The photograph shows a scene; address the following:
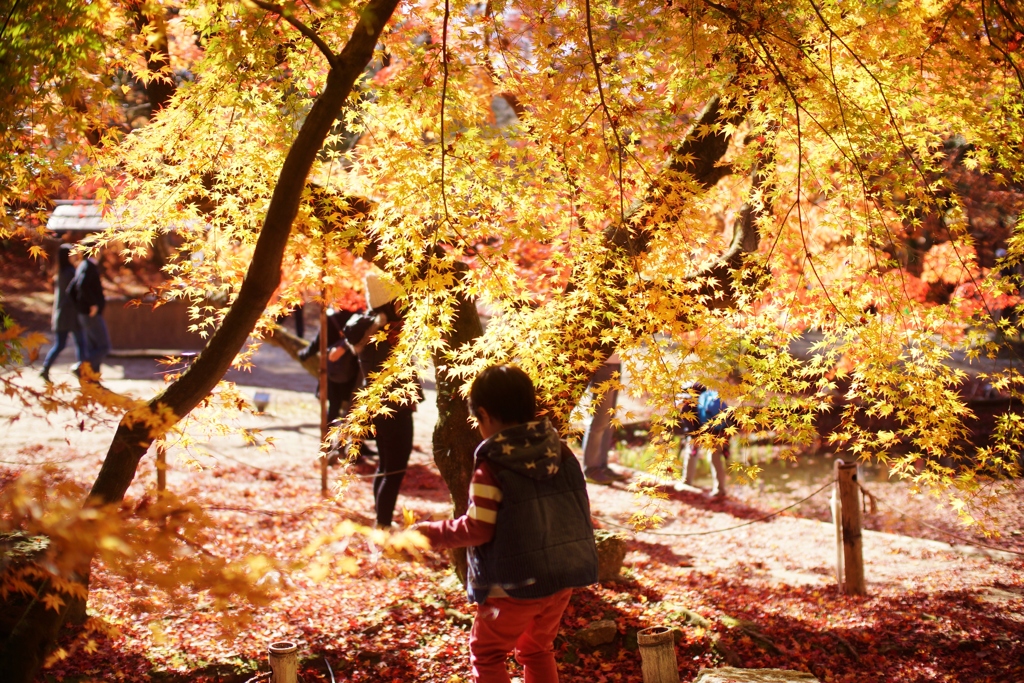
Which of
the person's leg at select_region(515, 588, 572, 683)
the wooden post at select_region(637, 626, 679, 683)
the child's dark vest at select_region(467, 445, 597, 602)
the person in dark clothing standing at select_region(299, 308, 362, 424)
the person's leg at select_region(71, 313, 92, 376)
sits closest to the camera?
the child's dark vest at select_region(467, 445, 597, 602)

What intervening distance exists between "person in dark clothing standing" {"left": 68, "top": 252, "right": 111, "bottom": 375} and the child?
314 inches

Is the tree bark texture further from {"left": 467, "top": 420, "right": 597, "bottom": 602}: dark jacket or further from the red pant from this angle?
the red pant

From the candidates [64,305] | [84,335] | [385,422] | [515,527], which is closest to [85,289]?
[64,305]

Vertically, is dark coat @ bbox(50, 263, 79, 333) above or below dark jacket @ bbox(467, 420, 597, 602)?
above

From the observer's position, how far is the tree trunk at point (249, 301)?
2.59 m

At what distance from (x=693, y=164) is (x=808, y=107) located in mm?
761

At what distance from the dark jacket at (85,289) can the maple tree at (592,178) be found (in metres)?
5.24

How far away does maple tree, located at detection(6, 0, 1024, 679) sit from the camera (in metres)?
3.59

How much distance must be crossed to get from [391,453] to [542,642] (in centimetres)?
283

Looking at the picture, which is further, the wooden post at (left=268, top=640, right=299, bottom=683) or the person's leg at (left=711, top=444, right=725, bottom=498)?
the person's leg at (left=711, top=444, right=725, bottom=498)

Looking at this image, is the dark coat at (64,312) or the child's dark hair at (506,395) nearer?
the child's dark hair at (506,395)

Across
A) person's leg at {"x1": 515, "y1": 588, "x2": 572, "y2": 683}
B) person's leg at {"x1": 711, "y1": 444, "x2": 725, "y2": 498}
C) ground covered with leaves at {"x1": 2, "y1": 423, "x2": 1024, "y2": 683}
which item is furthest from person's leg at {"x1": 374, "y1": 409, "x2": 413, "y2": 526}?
person's leg at {"x1": 711, "y1": 444, "x2": 725, "y2": 498}

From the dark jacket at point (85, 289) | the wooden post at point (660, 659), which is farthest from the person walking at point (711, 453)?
the dark jacket at point (85, 289)

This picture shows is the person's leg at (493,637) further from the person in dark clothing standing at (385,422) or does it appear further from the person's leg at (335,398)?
the person's leg at (335,398)
